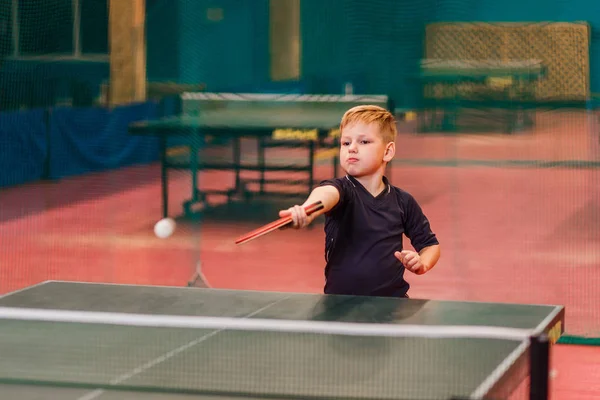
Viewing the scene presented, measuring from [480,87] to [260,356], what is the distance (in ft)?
17.6

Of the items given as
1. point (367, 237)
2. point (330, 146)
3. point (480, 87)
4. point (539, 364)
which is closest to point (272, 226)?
point (367, 237)

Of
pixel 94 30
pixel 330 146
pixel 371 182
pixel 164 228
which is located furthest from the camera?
pixel 94 30

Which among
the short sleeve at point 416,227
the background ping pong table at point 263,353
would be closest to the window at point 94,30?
the short sleeve at point 416,227

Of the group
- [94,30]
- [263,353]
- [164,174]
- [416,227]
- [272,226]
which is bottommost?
[164,174]

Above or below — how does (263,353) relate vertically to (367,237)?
below

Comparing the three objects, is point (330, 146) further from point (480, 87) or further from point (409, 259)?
point (409, 259)

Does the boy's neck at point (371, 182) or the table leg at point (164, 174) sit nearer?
the boy's neck at point (371, 182)

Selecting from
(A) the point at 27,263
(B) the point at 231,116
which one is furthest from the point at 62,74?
(A) the point at 27,263

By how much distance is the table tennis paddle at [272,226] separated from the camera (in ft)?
10.5

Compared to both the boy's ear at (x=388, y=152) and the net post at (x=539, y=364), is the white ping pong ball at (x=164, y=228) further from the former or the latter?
the net post at (x=539, y=364)

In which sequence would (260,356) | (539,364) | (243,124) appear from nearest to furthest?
(539,364) < (260,356) < (243,124)

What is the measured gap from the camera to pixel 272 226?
3.23 metres

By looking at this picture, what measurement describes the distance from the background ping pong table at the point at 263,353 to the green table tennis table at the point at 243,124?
16.6 feet

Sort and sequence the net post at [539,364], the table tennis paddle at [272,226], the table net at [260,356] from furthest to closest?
the table tennis paddle at [272,226], the table net at [260,356], the net post at [539,364]
